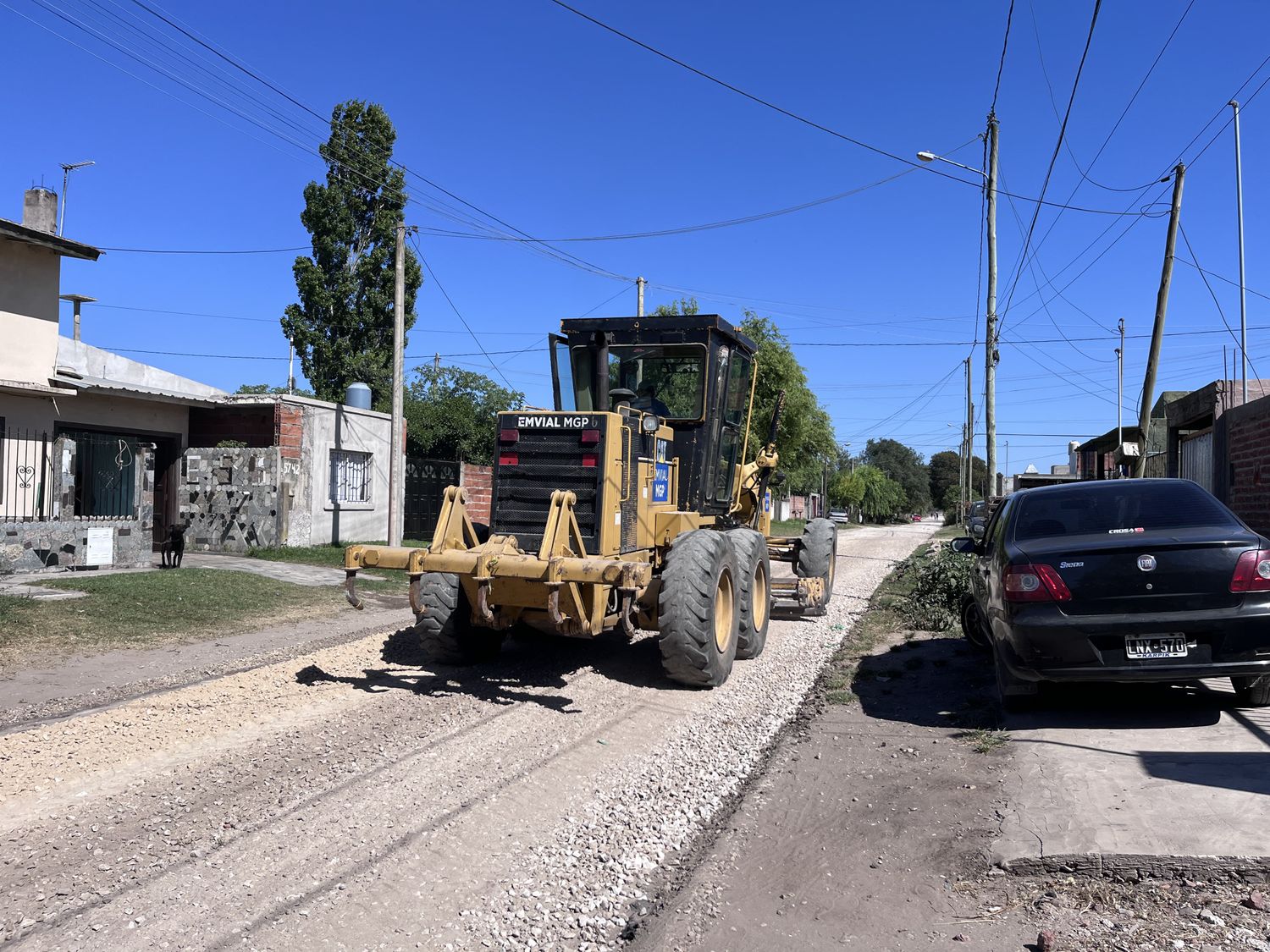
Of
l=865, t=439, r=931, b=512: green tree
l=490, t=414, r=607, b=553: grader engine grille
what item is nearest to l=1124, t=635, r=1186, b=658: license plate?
l=490, t=414, r=607, b=553: grader engine grille

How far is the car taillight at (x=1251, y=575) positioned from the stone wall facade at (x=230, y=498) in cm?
1608

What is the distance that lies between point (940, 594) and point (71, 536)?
1220 centimetres

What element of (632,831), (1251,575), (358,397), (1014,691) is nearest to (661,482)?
(1014,691)

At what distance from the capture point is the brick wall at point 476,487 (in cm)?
2262

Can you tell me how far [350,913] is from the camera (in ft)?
11.8

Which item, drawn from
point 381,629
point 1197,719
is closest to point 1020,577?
point 1197,719

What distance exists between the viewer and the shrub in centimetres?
1067

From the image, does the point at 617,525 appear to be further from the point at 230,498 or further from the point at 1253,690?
the point at 230,498

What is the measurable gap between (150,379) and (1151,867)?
2748 centimetres

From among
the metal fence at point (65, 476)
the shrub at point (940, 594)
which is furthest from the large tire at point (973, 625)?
the metal fence at point (65, 476)

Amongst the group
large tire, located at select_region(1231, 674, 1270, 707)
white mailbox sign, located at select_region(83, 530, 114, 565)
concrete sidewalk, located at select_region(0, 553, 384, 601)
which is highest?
white mailbox sign, located at select_region(83, 530, 114, 565)

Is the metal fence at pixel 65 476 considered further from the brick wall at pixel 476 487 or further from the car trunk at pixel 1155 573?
the car trunk at pixel 1155 573

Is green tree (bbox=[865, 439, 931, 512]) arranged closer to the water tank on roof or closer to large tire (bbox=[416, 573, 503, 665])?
the water tank on roof

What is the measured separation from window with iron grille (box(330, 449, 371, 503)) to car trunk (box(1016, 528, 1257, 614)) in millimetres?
16467
